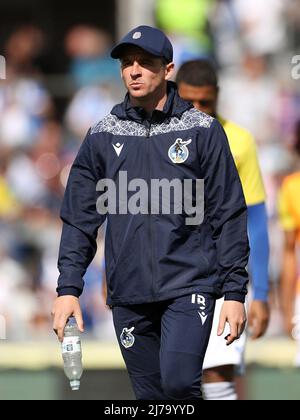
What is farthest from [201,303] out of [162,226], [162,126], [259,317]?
[259,317]

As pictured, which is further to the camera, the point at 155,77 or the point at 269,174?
the point at 269,174

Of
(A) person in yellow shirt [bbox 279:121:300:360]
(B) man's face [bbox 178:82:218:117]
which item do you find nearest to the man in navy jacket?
(B) man's face [bbox 178:82:218:117]

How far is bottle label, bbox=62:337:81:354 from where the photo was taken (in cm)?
517

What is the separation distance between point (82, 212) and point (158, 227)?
1.35 ft

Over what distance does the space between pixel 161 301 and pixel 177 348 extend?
0.22 m

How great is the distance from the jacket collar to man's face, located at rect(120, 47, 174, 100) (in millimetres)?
77

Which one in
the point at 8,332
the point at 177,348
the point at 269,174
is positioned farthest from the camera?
the point at 269,174

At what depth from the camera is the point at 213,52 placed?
10383mm

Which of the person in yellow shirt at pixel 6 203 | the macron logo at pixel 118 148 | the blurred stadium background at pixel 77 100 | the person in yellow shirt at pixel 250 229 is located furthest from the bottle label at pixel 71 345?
the person in yellow shirt at pixel 6 203

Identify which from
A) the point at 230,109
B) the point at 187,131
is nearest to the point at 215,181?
the point at 187,131

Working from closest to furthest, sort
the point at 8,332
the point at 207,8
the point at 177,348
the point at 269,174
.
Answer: the point at 177,348 → the point at 8,332 → the point at 269,174 → the point at 207,8

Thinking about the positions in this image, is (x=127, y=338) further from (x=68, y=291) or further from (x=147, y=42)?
(x=147, y=42)

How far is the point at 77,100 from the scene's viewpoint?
10688 millimetres
